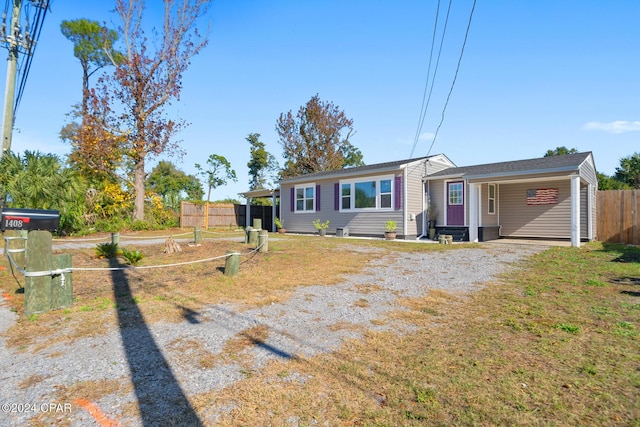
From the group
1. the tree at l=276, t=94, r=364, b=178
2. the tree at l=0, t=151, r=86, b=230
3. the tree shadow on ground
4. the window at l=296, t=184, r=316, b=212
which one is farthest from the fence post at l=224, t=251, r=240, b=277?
the tree at l=276, t=94, r=364, b=178

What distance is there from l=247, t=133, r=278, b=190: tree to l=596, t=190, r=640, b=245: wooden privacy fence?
31141mm

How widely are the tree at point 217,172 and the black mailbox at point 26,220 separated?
3873cm

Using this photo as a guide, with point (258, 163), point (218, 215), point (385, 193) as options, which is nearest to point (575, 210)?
point (385, 193)

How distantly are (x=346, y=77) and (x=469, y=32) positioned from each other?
7.94 metres

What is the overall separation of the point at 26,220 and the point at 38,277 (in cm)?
164

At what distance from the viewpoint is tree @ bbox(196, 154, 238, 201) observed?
42844 mm

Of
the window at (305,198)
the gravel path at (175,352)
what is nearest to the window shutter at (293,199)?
the window at (305,198)

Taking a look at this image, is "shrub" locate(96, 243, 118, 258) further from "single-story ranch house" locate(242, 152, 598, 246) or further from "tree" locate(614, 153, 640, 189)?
"tree" locate(614, 153, 640, 189)

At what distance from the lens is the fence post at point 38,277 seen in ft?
13.3

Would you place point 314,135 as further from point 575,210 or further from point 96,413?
point 96,413

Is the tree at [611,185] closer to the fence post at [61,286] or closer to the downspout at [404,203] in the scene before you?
the downspout at [404,203]

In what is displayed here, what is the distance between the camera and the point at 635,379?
7.72 feet

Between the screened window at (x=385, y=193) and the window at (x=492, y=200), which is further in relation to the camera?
the screened window at (x=385, y=193)

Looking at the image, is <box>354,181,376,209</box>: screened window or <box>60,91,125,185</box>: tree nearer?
<box>354,181,376,209</box>: screened window
